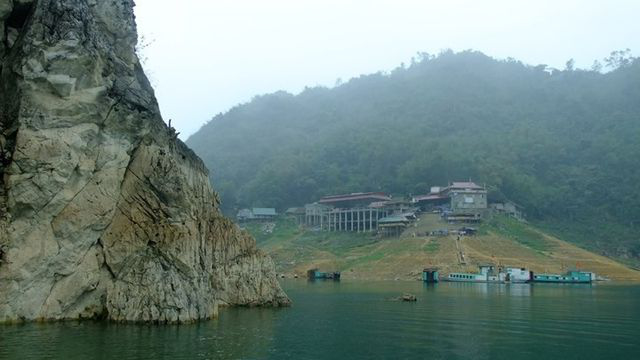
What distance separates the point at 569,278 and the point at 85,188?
88.3 meters

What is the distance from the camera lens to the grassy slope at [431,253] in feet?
376

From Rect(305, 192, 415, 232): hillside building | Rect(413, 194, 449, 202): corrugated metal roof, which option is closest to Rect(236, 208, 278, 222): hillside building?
Rect(305, 192, 415, 232): hillside building

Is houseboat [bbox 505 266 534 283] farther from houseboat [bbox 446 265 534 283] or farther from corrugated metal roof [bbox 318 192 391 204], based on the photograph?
corrugated metal roof [bbox 318 192 391 204]

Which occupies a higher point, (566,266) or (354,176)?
(354,176)

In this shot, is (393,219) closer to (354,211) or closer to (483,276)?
(354,211)

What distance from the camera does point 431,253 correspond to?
118562 millimetres

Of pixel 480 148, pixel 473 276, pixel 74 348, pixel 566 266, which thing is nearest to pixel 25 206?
pixel 74 348

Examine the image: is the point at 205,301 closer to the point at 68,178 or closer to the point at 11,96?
the point at 68,178

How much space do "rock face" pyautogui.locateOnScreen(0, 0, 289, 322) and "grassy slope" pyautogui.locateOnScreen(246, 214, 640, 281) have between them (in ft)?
247

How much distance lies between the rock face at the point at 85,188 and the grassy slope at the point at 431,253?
75.2m

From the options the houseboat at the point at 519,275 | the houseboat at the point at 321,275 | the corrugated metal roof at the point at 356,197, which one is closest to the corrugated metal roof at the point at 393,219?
the corrugated metal roof at the point at 356,197

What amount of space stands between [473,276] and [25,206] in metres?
81.8

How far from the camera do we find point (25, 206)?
36.5m

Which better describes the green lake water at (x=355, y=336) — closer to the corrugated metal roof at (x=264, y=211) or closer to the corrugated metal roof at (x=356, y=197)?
the corrugated metal roof at (x=356, y=197)
